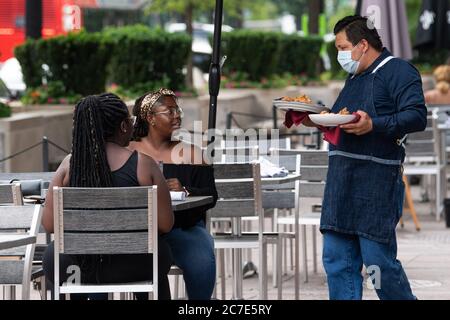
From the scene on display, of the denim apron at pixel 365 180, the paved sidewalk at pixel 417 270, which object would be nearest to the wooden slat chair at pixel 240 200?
the paved sidewalk at pixel 417 270

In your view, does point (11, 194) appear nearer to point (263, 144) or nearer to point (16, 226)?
point (16, 226)

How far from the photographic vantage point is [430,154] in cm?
1297

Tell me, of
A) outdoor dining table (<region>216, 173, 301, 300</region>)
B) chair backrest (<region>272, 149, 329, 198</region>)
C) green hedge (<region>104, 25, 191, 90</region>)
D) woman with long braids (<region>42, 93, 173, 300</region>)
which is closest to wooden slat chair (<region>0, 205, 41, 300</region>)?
woman with long braids (<region>42, 93, 173, 300</region>)

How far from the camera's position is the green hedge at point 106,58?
52.1ft

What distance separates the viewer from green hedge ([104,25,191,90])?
1738cm

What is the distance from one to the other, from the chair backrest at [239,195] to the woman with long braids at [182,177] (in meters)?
0.68

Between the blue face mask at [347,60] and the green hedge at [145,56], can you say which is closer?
the blue face mask at [347,60]

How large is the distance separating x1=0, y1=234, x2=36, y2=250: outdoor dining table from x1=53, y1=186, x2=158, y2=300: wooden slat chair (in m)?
0.22

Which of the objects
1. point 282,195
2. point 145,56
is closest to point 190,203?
point 282,195

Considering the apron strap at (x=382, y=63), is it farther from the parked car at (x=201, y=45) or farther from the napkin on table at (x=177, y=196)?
the parked car at (x=201, y=45)

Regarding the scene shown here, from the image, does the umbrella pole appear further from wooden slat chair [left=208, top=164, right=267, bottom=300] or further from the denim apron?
the denim apron

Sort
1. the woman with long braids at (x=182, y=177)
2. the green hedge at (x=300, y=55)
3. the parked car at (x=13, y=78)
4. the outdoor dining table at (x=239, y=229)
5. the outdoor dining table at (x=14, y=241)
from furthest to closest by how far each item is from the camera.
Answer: the parked car at (x=13, y=78)
the green hedge at (x=300, y=55)
the outdoor dining table at (x=239, y=229)
the woman with long braids at (x=182, y=177)
the outdoor dining table at (x=14, y=241)
